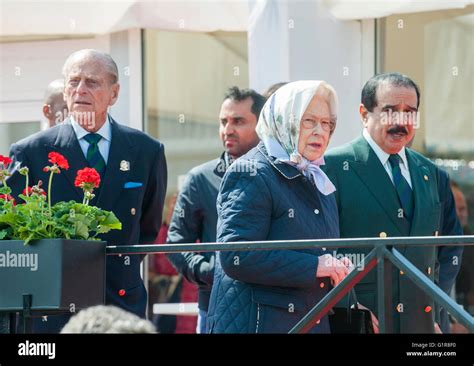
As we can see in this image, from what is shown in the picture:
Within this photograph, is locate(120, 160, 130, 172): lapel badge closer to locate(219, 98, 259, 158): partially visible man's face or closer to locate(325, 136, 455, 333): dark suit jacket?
locate(325, 136, 455, 333): dark suit jacket

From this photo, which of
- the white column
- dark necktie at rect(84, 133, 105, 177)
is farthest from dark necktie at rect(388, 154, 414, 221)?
the white column

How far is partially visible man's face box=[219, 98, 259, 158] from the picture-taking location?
7.43 meters

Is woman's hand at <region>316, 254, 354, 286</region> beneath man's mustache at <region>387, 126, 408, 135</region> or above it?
beneath

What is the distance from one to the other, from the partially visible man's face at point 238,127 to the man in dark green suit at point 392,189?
2.97ft

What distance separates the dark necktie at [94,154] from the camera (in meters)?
6.13

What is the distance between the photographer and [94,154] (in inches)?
243

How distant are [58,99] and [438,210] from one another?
7.24 ft

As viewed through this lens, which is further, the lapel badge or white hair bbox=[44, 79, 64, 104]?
white hair bbox=[44, 79, 64, 104]

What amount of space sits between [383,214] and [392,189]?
0.14 m

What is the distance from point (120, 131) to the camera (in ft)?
20.6
